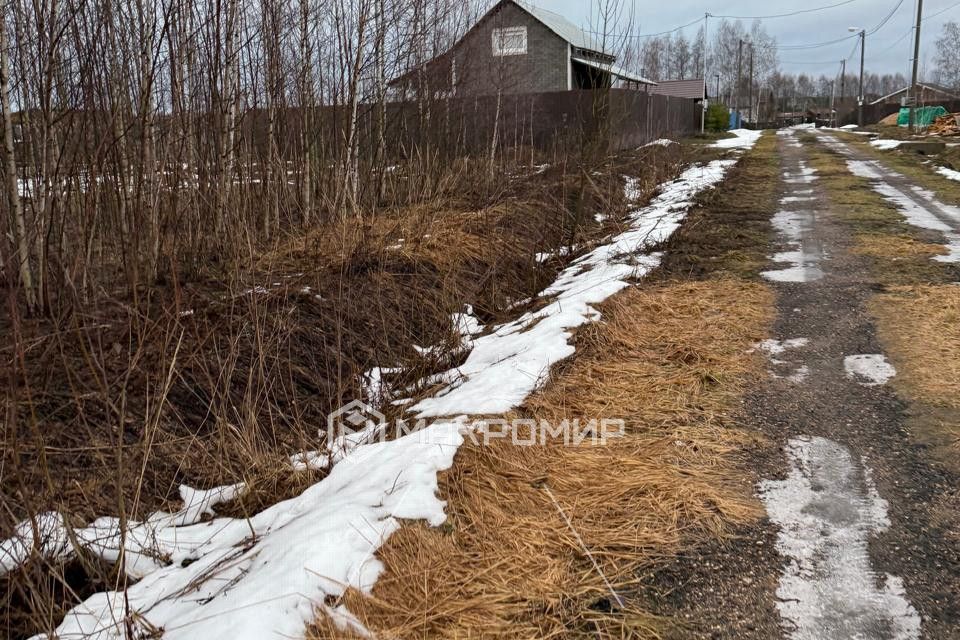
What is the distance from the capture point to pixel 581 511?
8.38 feet

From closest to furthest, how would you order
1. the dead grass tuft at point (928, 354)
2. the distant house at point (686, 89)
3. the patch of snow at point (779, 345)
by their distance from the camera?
1. the dead grass tuft at point (928, 354)
2. the patch of snow at point (779, 345)
3. the distant house at point (686, 89)

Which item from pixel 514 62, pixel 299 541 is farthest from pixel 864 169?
pixel 299 541

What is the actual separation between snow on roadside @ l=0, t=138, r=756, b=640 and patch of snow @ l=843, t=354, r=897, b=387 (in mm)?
1564

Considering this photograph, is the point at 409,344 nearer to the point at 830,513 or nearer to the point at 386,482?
the point at 386,482

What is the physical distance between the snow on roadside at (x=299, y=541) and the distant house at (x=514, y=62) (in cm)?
509

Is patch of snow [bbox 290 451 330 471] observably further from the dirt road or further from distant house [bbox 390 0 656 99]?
distant house [bbox 390 0 656 99]

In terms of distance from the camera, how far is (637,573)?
2201 millimetres

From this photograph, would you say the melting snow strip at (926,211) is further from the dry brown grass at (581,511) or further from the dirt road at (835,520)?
the dry brown grass at (581,511)

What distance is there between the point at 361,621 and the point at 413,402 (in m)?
2.25

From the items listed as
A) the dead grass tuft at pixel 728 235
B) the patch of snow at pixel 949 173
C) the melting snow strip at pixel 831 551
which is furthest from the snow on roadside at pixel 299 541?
the patch of snow at pixel 949 173

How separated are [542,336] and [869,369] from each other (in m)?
1.88

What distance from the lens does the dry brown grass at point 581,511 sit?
6.64ft

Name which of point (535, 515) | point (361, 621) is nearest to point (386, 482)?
point (535, 515)

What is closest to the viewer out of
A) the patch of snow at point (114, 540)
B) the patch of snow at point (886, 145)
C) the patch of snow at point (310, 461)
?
the patch of snow at point (114, 540)
